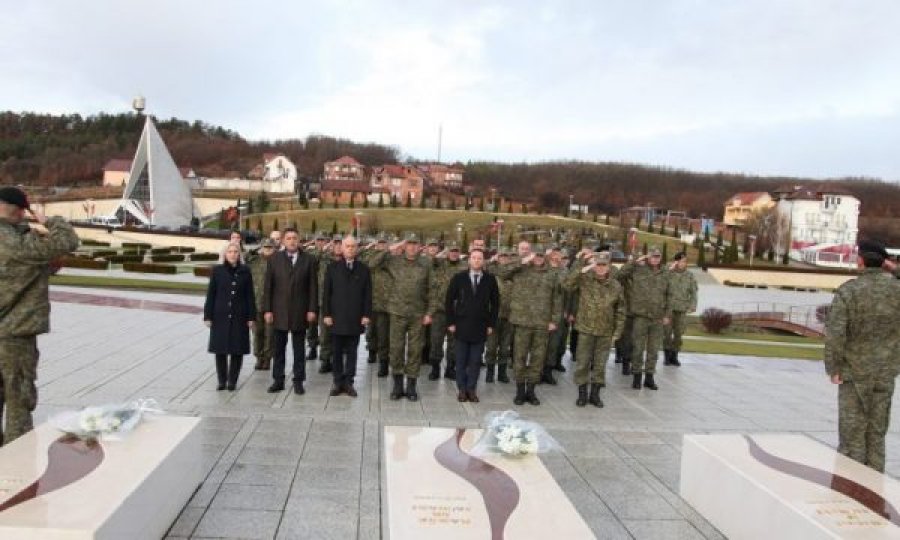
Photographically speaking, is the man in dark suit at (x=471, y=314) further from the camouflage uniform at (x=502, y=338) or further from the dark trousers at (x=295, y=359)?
the dark trousers at (x=295, y=359)

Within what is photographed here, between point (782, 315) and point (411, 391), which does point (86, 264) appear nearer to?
point (411, 391)

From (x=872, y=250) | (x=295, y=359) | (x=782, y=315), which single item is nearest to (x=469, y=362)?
(x=295, y=359)

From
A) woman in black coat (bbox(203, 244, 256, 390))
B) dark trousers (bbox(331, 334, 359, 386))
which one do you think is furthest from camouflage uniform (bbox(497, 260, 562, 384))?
woman in black coat (bbox(203, 244, 256, 390))

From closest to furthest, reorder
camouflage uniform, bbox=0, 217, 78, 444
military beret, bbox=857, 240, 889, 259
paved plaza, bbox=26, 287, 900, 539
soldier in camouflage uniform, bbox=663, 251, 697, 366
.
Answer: paved plaza, bbox=26, 287, 900, 539
camouflage uniform, bbox=0, 217, 78, 444
military beret, bbox=857, 240, 889, 259
soldier in camouflage uniform, bbox=663, 251, 697, 366

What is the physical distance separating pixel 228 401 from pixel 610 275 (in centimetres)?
469

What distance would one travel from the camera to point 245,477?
5.04 meters

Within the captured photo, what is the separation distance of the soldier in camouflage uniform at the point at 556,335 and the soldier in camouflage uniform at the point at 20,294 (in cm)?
538

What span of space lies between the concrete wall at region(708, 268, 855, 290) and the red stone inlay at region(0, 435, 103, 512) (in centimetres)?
4295

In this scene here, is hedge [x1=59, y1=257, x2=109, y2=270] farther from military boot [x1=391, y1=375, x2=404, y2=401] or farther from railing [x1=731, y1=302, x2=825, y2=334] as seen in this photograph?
railing [x1=731, y1=302, x2=825, y2=334]

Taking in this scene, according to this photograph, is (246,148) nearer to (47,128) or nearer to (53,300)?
(47,128)

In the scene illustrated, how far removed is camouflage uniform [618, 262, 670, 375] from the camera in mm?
9312

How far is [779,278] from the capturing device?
4203 cm

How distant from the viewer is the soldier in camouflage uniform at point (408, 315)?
311 inches

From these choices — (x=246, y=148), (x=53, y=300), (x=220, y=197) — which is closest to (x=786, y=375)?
(x=53, y=300)
